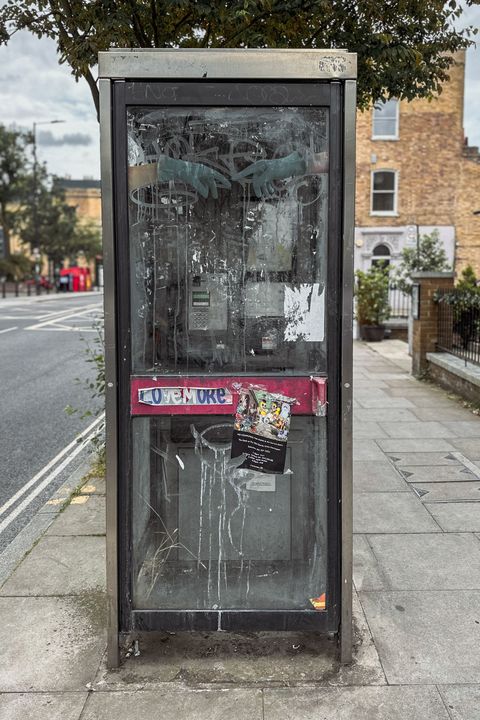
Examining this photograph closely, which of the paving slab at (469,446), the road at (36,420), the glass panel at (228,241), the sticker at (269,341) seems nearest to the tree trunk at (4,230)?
the road at (36,420)

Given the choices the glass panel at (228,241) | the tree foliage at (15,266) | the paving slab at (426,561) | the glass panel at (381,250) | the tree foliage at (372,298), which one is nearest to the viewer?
the glass panel at (228,241)

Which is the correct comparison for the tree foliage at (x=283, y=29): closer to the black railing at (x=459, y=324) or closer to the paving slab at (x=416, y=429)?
the paving slab at (x=416, y=429)

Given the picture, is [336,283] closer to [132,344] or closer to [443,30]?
[132,344]

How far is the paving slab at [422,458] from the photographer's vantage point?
633cm

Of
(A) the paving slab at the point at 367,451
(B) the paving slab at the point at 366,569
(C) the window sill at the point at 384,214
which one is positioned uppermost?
(C) the window sill at the point at 384,214

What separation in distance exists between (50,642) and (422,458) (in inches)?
170

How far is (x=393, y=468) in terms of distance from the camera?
618 centimetres

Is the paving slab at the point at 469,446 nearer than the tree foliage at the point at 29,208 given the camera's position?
Yes

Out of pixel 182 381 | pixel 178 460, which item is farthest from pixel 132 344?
pixel 178 460

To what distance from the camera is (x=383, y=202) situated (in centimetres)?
2809

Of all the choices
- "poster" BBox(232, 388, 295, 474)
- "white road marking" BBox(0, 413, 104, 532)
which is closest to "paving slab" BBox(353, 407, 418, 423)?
"white road marking" BBox(0, 413, 104, 532)

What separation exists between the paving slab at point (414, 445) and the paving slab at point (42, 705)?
4.56 metres

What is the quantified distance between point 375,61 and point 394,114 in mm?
24354

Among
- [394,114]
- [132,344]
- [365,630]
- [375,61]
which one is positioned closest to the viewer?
[132,344]
